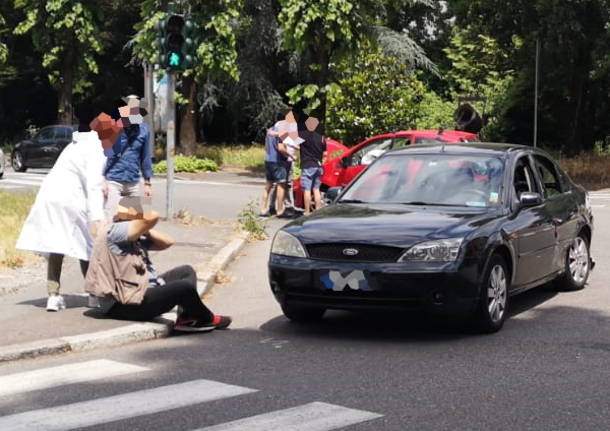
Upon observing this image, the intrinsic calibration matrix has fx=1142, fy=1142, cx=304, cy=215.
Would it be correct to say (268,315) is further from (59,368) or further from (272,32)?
(272,32)

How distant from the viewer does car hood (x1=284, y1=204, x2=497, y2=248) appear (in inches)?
342

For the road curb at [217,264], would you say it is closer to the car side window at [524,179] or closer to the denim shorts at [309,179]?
the denim shorts at [309,179]

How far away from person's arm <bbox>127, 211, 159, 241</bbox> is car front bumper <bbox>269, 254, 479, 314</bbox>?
118cm

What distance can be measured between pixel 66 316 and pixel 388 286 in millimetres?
2820

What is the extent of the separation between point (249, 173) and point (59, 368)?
1137 inches

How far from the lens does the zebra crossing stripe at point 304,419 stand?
6.11 meters

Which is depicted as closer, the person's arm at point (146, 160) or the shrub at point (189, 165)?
the person's arm at point (146, 160)

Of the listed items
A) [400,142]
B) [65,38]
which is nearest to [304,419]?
[400,142]

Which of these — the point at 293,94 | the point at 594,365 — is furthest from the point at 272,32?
the point at 594,365

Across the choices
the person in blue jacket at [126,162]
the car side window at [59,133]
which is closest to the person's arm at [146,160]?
the person in blue jacket at [126,162]

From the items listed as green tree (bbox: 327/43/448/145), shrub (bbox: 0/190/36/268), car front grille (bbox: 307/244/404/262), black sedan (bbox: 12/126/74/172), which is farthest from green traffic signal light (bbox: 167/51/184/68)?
black sedan (bbox: 12/126/74/172)

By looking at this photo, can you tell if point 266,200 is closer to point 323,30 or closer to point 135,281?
point 323,30

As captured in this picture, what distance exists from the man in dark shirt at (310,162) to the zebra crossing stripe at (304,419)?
41.0 feet

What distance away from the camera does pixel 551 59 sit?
33.2 meters
